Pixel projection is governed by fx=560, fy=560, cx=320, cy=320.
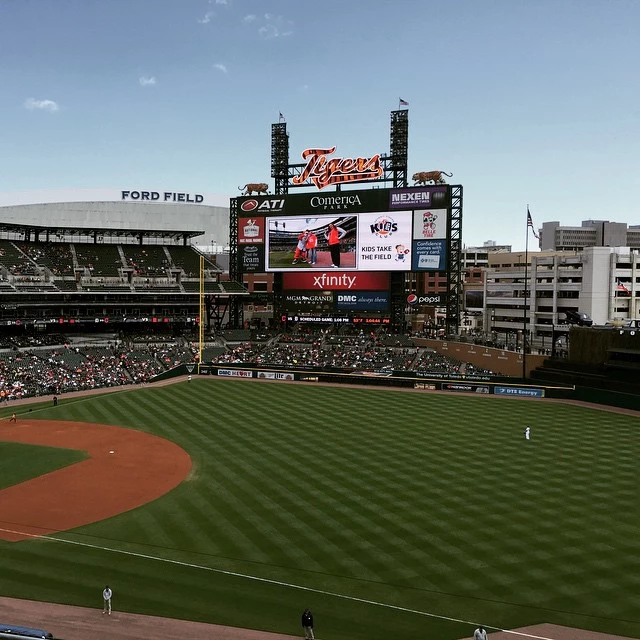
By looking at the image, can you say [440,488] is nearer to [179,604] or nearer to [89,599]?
[179,604]

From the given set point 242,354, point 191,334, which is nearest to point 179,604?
point 242,354

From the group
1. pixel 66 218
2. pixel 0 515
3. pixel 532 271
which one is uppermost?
pixel 66 218

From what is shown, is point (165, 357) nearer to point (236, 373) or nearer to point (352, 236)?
point (236, 373)

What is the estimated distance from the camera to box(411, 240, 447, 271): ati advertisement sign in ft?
199

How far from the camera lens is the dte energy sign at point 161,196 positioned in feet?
265

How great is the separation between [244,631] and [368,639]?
10.1 ft

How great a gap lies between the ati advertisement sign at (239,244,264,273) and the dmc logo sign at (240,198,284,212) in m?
4.45

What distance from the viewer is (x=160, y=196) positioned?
83875 mm

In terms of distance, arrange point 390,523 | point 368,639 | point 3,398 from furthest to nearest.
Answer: point 3,398, point 390,523, point 368,639

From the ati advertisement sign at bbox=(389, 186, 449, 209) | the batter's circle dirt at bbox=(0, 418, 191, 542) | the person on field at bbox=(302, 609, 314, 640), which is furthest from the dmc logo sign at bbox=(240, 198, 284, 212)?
the person on field at bbox=(302, 609, 314, 640)

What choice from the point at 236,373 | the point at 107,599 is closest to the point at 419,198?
the point at 236,373

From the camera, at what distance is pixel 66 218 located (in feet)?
248

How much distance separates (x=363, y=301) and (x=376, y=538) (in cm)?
4694

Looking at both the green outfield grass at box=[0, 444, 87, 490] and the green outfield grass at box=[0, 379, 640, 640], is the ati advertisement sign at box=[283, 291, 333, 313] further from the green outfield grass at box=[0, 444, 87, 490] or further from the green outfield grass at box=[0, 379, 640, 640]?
the green outfield grass at box=[0, 444, 87, 490]
